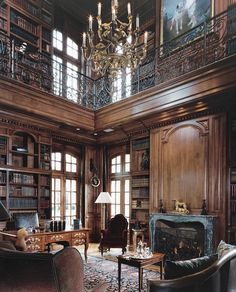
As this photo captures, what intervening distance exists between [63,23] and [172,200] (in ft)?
21.5

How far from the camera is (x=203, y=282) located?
97.4 inches

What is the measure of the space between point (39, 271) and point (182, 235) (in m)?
4.67

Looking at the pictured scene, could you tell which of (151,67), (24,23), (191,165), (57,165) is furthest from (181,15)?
(57,165)

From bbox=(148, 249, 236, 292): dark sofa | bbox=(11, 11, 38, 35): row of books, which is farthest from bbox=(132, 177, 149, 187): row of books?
bbox=(11, 11, 38, 35): row of books

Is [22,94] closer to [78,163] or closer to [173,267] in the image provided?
[78,163]

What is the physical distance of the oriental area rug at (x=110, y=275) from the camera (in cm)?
458

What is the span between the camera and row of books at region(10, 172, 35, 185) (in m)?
6.94

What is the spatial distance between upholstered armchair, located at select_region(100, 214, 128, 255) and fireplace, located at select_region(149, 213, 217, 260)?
0.67m

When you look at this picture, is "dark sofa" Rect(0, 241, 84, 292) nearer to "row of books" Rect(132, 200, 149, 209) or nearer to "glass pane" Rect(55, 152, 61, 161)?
"row of books" Rect(132, 200, 149, 209)

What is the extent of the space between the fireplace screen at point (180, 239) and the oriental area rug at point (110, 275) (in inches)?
29.9

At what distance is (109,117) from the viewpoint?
25.5ft

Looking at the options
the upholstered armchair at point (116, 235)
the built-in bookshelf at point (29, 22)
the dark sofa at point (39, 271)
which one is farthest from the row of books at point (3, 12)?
the dark sofa at point (39, 271)

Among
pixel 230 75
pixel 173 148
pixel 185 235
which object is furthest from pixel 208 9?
pixel 185 235

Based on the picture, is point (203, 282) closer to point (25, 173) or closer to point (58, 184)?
point (25, 173)
